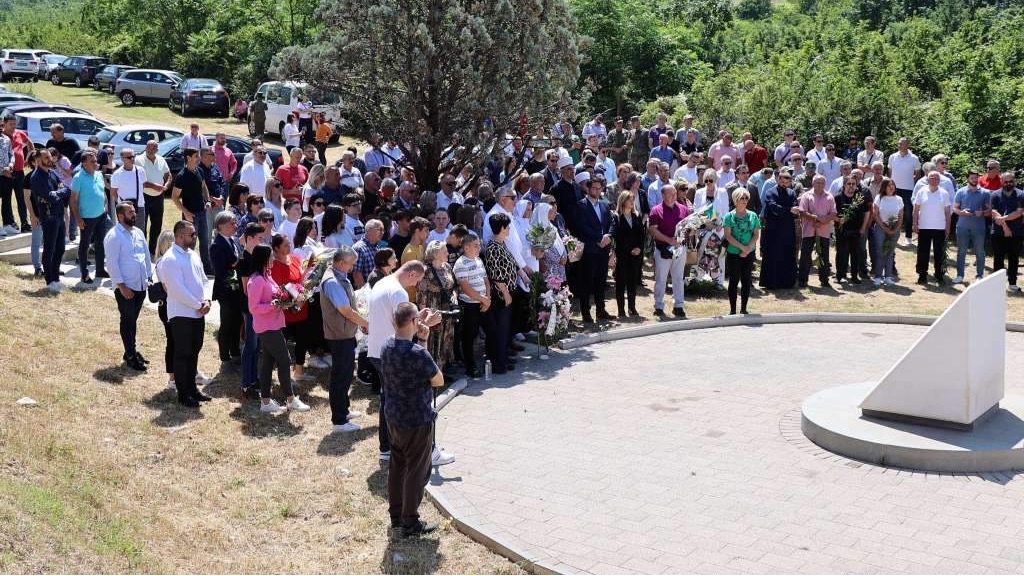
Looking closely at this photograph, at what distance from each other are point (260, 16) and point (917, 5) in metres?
29.3

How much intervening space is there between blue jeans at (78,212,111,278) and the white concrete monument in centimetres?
1062

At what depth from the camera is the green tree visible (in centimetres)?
1448

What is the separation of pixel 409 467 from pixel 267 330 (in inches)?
127

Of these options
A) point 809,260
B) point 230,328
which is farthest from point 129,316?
point 809,260

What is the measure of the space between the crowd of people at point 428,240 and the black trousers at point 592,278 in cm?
2

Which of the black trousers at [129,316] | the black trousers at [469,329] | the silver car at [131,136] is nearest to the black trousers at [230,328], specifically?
the black trousers at [129,316]

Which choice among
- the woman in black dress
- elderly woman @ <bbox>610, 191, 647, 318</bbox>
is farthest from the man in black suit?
the woman in black dress

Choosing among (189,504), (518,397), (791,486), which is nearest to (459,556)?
(189,504)

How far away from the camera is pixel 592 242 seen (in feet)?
49.1

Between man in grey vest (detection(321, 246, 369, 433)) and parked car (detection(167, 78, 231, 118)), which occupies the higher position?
parked car (detection(167, 78, 231, 118))

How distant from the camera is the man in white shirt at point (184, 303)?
36.0 ft

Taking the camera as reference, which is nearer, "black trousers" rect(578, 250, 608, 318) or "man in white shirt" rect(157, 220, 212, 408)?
"man in white shirt" rect(157, 220, 212, 408)

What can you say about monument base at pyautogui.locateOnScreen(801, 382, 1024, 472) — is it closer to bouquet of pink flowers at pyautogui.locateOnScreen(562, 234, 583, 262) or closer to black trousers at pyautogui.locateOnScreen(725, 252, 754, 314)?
bouquet of pink flowers at pyautogui.locateOnScreen(562, 234, 583, 262)

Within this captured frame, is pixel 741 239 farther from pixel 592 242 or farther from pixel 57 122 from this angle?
pixel 57 122
